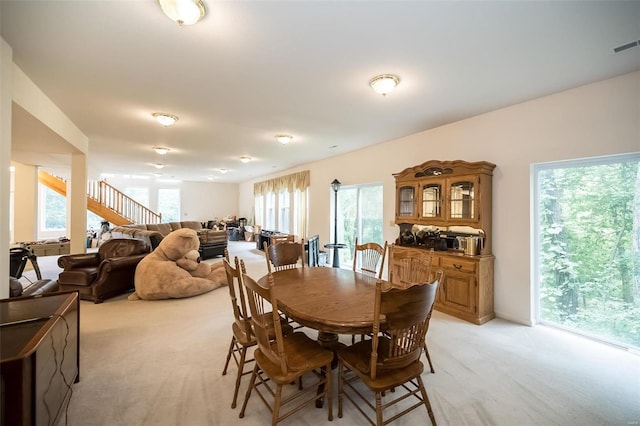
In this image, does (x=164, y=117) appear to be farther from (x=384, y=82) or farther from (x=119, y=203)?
(x=119, y=203)

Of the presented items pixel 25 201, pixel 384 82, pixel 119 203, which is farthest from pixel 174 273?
pixel 119 203

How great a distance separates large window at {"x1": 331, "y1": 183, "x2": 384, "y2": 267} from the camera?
17.8ft

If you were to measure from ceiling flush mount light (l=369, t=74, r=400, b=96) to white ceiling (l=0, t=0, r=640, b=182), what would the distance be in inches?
3.0

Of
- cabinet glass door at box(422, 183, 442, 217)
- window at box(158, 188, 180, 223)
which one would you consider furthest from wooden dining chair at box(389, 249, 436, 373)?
window at box(158, 188, 180, 223)

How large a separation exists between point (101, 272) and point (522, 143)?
5913 mm

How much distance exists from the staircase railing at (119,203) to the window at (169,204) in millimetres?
601

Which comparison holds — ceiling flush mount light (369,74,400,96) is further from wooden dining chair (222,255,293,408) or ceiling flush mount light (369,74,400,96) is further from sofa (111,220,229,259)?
sofa (111,220,229,259)

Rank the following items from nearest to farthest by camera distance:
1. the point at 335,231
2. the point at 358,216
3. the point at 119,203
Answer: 1. the point at 358,216
2. the point at 335,231
3. the point at 119,203

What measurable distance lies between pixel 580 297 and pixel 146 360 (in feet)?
14.8

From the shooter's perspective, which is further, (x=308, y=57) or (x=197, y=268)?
(x=197, y=268)

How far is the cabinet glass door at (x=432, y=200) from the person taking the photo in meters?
3.80

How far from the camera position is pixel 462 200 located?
140 inches

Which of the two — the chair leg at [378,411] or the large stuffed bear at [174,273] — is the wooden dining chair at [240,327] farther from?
the large stuffed bear at [174,273]

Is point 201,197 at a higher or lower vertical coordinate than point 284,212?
higher
